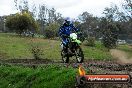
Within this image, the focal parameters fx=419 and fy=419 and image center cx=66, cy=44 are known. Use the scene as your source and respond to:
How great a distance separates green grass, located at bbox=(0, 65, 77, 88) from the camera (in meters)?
13.2

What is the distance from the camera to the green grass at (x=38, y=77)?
1320 cm

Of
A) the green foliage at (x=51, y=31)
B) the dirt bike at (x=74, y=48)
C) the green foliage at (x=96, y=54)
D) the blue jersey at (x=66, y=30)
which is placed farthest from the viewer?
the green foliage at (x=51, y=31)

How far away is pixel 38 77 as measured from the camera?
1566cm

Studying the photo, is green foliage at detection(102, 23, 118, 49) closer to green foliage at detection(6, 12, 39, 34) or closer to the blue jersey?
green foliage at detection(6, 12, 39, 34)

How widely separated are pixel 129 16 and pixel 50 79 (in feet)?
147

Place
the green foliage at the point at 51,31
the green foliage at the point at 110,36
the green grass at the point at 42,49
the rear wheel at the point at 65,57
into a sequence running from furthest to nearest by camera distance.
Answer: the green foliage at the point at 51,31
the green foliage at the point at 110,36
the green grass at the point at 42,49
the rear wheel at the point at 65,57

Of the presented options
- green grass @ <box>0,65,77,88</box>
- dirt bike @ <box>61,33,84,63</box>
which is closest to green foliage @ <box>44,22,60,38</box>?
dirt bike @ <box>61,33,84,63</box>

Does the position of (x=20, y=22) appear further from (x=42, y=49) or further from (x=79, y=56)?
(x=79, y=56)

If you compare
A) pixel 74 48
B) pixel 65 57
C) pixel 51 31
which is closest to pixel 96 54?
pixel 65 57

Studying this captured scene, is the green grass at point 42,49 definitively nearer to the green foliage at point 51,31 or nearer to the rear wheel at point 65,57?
the rear wheel at point 65,57

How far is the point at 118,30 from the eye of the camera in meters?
62.8

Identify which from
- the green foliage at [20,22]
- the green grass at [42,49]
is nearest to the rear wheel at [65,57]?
the green grass at [42,49]

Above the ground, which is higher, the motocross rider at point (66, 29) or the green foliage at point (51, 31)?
the motocross rider at point (66, 29)

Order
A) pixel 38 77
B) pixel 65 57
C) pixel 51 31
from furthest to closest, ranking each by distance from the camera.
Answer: pixel 51 31 → pixel 65 57 → pixel 38 77
